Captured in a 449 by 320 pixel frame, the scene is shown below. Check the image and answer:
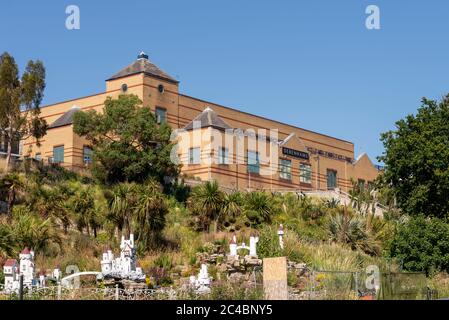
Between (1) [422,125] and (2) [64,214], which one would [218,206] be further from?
(1) [422,125]

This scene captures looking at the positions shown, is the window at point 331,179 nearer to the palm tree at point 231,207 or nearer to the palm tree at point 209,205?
the palm tree at point 231,207

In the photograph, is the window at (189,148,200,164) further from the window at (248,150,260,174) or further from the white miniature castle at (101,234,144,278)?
the white miniature castle at (101,234,144,278)

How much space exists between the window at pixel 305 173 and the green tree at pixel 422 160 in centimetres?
2855

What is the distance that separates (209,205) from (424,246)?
43.5 ft

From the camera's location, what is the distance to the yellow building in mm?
63625

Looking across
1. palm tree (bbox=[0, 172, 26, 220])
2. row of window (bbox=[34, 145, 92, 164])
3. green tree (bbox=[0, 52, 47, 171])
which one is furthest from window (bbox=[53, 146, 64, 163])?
palm tree (bbox=[0, 172, 26, 220])

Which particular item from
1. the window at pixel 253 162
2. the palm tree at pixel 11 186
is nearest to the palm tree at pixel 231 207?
the palm tree at pixel 11 186

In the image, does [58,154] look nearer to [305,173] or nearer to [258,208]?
[258,208]

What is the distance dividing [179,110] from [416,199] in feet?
91.6

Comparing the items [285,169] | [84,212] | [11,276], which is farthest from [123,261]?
[285,169]

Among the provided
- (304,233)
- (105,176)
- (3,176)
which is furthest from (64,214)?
(304,233)

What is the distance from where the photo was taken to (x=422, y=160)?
43.2 metres

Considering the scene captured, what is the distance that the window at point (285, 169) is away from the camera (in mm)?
71387
